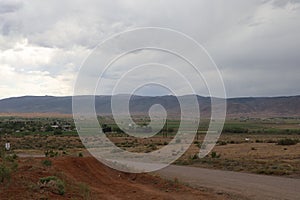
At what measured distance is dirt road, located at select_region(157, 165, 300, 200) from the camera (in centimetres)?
2016

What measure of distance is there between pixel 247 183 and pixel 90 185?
927 centimetres

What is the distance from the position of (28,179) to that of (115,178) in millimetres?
8672

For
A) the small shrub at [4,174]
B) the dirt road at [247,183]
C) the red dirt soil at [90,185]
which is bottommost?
the dirt road at [247,183]

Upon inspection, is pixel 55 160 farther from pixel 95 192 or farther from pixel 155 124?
pixel 155 124

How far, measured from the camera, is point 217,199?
732 inches

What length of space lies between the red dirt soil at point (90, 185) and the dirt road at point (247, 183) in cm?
174

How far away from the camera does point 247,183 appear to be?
2453cm

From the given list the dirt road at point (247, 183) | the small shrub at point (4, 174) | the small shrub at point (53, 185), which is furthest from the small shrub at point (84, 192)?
the dirt road at point (247, 183)

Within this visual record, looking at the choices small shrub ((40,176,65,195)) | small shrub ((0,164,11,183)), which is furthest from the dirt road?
small shrub ((0,164,11,183))

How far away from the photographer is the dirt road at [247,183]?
20163 millimetres

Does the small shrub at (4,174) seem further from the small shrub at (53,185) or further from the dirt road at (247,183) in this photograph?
the dirt road at (247,183)

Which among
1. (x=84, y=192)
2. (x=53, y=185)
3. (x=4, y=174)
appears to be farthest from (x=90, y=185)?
(x=4, y=174)

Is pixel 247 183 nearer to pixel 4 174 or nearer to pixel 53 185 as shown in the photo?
pixel 53 185

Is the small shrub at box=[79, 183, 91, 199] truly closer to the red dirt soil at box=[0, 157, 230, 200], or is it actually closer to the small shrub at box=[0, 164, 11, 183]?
the red dirt soil at box=[0, 157, 230, 200]
